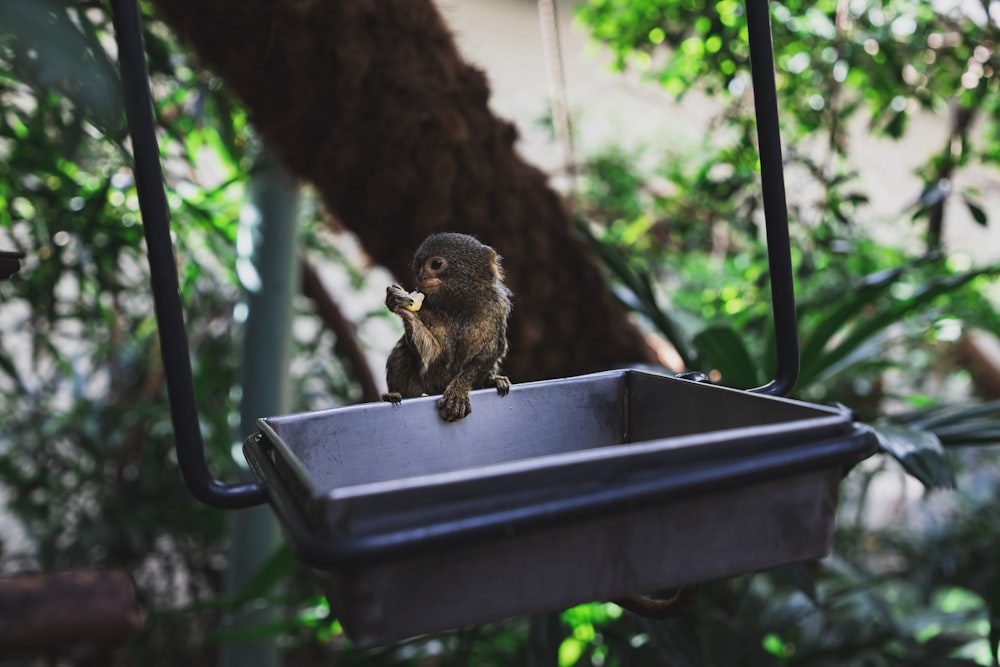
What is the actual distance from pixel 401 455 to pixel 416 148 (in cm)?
68

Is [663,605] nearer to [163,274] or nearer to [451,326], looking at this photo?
[451,326]

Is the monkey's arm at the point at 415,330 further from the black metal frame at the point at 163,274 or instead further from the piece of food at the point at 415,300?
the black metal frame at the point at 163,274

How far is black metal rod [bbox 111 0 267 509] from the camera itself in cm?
→ 40

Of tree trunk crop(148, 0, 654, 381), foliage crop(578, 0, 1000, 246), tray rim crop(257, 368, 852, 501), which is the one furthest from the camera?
foliage crop(578, 0, 1000, 246)


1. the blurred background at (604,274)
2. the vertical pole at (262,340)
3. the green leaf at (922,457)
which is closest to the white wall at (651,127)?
the blurred background at (604,274)

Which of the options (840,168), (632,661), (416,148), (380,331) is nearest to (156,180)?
(416,148)

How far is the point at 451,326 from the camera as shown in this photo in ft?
1.78

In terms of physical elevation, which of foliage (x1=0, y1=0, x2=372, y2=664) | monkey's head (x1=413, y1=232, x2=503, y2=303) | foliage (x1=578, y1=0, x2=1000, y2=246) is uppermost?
foliage (x1=578, y1=0, x2=1000, y2=246)

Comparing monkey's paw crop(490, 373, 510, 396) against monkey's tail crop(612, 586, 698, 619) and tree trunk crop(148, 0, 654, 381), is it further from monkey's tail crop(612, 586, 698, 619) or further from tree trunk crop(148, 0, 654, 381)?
tree trunk crop(148, 0, 654, 381)

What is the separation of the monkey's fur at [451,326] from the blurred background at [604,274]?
314 mm

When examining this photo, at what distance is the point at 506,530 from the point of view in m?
0.34

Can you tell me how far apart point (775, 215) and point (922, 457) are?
441mm

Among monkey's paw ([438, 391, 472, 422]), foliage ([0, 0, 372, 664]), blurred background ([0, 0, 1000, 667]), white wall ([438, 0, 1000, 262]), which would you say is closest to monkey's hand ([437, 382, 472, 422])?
monkey's paw ([438, 391, 472, 422])

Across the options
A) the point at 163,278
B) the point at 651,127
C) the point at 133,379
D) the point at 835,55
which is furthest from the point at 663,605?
the point at 651,127
